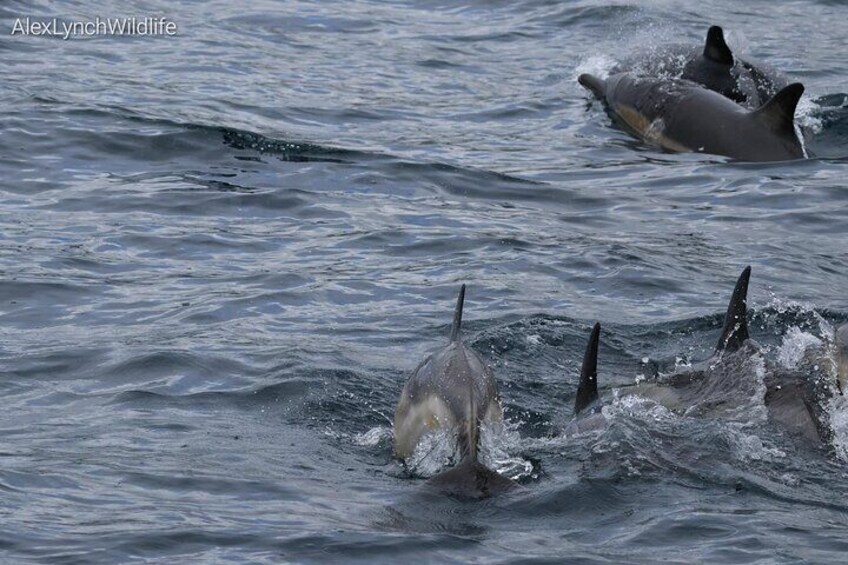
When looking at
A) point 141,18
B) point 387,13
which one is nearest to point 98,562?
point 141,18

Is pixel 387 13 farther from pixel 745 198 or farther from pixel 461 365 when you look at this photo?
pixel 461 365

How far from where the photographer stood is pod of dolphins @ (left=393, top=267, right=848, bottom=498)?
26.1 ft

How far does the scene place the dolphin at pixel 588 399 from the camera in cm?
830

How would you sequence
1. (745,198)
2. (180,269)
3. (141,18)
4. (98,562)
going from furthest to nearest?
(141,18) → (745,198) → (180,269) → (98,562)

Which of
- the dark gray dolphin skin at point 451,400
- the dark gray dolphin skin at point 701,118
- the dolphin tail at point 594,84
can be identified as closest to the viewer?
the dark gray dolphin skin at point 451,400

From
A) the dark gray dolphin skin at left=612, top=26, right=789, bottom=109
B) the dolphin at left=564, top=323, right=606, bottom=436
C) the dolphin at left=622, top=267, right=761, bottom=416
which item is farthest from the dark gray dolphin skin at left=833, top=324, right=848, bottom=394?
the dark gray dolphin skin at left=612, top=26, right=789, bottom=109

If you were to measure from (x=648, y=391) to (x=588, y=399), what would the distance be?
425 millimetres

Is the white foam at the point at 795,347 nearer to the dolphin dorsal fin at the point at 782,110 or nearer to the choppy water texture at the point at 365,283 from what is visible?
the choppy water texture at the point at 365,283

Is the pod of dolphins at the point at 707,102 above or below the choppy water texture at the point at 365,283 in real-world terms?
above

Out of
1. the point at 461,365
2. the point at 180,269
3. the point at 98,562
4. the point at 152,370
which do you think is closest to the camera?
the point at 98,562

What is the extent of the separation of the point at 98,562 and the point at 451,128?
958 centimetres

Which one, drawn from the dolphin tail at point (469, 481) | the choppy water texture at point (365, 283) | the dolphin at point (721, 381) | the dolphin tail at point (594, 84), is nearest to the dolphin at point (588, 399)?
the choppy water texture at point (365, 283)

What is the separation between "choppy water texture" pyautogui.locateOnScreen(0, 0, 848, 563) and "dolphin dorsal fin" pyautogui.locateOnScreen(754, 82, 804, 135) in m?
0.41

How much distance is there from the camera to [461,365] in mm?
8227
